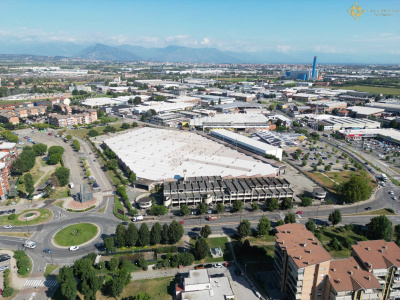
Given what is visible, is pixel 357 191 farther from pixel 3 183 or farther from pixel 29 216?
pixel 3 183

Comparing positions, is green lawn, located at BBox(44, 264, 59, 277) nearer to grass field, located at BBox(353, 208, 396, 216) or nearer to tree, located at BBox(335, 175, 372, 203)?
grass field, located at BBox(353, 208, 396, 216)

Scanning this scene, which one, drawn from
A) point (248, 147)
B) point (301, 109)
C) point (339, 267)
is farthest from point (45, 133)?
point (301, 109)

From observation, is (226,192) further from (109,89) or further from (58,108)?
(109,89)

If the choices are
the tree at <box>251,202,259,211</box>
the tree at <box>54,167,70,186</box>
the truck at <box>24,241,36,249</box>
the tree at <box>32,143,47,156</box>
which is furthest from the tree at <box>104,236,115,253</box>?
the tree at <box>32,143,47,156</box>

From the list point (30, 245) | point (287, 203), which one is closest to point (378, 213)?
point (287, 203)

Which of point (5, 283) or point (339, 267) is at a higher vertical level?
point (339, 267)

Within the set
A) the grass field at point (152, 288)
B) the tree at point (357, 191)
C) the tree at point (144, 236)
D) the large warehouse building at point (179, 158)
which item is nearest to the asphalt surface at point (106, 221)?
the tree at point (357, 191)
